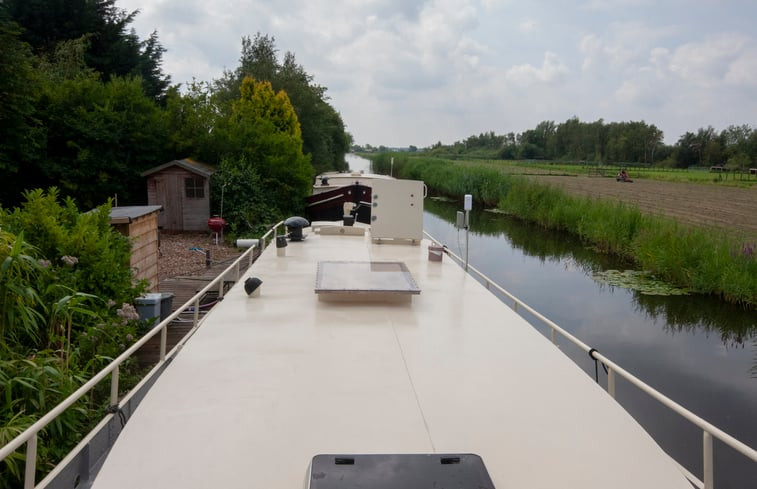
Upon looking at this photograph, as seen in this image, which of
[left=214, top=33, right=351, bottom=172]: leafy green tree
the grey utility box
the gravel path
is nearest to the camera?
the grey utility box

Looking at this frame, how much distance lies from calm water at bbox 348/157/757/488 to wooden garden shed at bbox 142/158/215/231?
8.24m

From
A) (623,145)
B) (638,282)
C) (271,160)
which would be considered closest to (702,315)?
(638,282)

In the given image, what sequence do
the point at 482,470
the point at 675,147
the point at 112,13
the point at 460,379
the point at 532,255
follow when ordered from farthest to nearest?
the point at 675,147, the point at 112,13, the point at 532,255, the point at 460,379, the point at 482,470

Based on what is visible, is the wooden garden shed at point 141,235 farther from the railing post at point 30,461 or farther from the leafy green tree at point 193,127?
→ the leafy green tree at point 193,127

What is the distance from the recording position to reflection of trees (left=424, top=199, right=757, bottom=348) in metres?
9.95

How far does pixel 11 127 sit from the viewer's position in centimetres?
1270

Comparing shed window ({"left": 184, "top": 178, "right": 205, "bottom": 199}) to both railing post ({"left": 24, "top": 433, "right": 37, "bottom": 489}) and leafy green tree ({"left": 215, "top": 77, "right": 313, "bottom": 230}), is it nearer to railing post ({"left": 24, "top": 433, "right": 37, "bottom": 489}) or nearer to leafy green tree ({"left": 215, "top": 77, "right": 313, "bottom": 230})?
leafy green tree ({"left": 215, "top": 77, "right": 313, "bottom": 230})

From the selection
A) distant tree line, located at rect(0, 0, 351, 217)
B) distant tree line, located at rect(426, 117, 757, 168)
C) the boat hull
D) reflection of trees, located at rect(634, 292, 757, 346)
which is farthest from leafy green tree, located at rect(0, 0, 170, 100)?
distant tree line, located at rect(426, 117, 757, 168)

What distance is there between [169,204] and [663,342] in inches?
522

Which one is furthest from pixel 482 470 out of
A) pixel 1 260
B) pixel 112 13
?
pixel 112 13

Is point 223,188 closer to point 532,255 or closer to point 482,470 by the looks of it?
point 532,255

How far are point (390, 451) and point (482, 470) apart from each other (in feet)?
1.63

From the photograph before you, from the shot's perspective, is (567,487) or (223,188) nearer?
(567,487)

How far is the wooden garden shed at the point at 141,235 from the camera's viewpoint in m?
7.49
